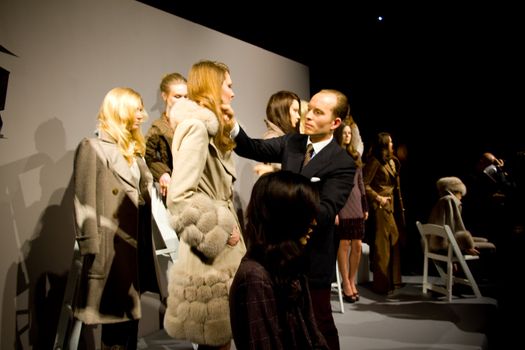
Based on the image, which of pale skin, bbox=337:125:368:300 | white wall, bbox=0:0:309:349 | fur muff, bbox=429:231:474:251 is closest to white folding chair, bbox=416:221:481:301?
fur muff, bbox=429:231:474:251

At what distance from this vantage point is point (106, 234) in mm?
2584

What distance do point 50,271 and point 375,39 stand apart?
5.10 m

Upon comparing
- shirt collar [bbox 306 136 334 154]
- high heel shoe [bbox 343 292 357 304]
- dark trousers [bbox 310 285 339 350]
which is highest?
shirt collar [bbox 306 136 334 154]

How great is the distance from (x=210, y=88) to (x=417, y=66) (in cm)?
511

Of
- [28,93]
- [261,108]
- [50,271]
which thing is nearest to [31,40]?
[28,93]

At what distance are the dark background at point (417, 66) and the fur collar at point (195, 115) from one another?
3.91 m

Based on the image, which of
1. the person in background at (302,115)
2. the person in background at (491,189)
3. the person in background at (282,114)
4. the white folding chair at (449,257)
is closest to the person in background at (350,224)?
the person in background at (302,115)

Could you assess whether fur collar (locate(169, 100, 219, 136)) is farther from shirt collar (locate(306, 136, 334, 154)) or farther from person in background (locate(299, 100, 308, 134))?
person in background (locate(299, 100, 308, 134))

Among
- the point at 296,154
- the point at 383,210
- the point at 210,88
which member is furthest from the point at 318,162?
the point at 383,210

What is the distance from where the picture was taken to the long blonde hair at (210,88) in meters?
2.34

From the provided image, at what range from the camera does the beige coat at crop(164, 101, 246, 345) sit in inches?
84.3

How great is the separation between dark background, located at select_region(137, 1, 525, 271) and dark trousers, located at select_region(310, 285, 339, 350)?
4.20 meters

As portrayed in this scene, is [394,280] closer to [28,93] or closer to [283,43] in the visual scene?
[283,43]

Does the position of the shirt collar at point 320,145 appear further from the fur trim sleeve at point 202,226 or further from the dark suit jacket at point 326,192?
the fur trim sleeve at point 202,226
